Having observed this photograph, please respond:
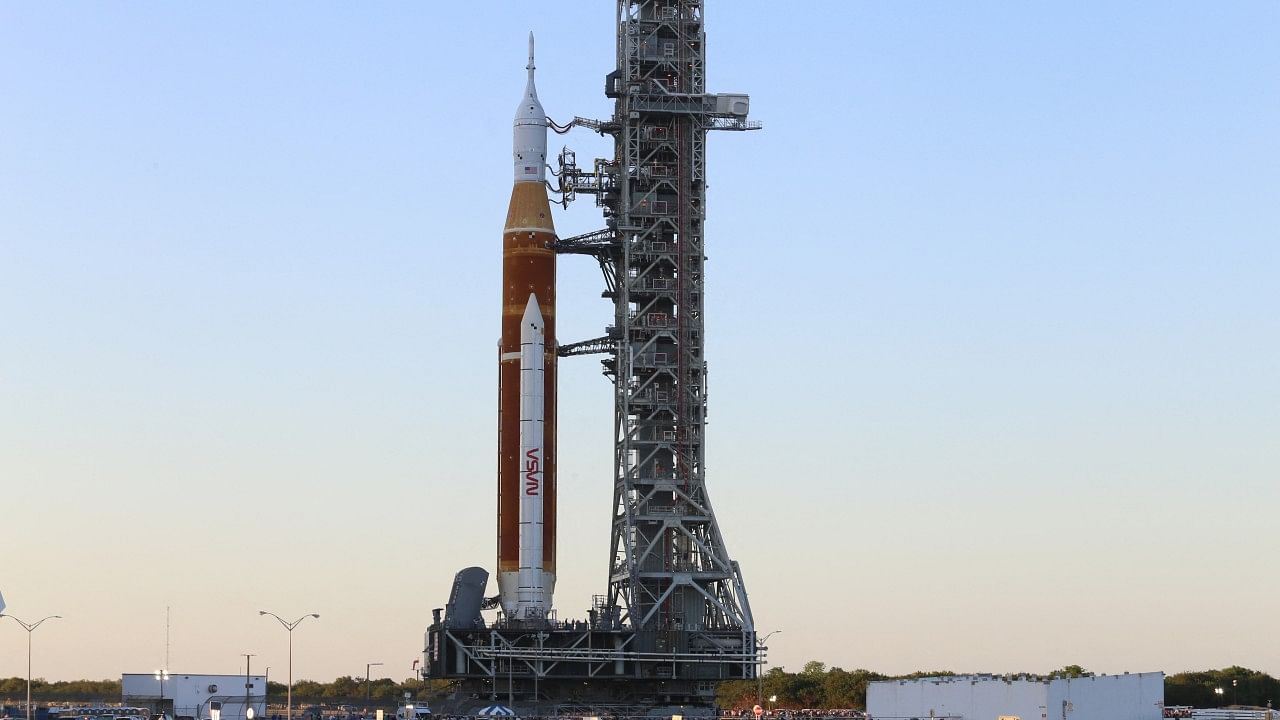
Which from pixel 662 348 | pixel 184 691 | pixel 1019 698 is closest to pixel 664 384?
pixel 662 348

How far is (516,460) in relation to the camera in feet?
407

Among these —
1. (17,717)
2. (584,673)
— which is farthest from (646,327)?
(17,717)

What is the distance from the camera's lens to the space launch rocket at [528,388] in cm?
12212

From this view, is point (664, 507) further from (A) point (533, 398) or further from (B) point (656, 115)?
(B) point (656, 115)

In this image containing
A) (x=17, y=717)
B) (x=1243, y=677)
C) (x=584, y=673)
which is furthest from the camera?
(x=1243, y=677)

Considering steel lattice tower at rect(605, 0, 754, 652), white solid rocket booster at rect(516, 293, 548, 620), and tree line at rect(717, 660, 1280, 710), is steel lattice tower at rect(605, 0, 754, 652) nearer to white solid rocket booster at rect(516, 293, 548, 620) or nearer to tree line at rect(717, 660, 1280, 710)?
white solid rocket booster at rect(516, 293, 548, 620)

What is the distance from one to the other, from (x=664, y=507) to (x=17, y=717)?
39672 millimetres

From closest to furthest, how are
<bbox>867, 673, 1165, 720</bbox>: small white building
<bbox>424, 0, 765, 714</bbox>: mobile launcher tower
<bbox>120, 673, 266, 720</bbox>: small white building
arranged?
<bbox>867, 673, 1165, 720</bbox>: small white building → <bbox>424, 0, 765, 714</bbox>: mobile launcher tower → <bbox>120, 673, 266, 720</bbox>: small white building

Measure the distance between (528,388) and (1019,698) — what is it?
34.4 meters

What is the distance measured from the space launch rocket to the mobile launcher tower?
138 millimetres

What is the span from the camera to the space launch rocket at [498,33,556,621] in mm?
122125

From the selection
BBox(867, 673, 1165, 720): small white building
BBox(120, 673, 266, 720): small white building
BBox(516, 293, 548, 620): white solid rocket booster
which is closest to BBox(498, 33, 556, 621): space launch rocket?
BBox(516, 293, 548, 620): white solid rocket booster

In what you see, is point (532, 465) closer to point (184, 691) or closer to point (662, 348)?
point (662, 348)

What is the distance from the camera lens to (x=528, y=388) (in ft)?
406
